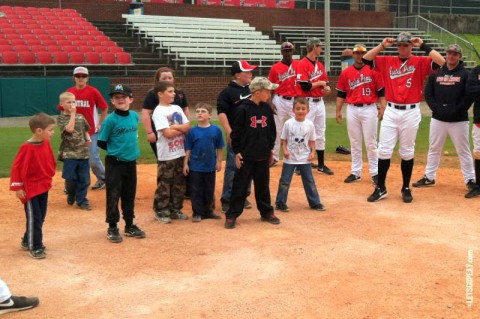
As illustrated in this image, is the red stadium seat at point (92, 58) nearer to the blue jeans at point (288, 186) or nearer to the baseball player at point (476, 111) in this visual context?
the blue jeans at point (288, 186)

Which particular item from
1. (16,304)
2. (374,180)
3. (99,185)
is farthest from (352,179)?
(16,304)

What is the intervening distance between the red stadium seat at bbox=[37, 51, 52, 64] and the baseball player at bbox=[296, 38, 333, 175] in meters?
14.3

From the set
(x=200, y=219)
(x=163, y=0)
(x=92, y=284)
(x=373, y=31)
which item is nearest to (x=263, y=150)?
(x=200, y=219)

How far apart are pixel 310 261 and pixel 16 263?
2.80 metres

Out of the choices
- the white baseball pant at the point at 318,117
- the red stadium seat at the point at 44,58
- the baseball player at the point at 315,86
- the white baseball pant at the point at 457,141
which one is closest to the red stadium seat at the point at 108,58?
the red stadium seat at the point at 44,58

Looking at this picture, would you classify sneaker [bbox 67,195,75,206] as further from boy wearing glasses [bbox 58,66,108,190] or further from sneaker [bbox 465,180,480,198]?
sneaker [bbox 465,180,480,198]

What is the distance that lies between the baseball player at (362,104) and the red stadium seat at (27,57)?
607 inches

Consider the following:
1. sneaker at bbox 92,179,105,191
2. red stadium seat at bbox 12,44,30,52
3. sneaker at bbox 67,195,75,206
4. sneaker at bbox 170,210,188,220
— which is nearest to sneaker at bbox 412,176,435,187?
sneaker at bbox 170,210,188,220

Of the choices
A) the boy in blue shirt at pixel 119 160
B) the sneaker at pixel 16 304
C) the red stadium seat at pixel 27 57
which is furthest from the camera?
the red stadium seat at pixel 27 57

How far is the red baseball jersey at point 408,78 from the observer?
7.84 m

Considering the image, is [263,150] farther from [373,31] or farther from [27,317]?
[373,31]

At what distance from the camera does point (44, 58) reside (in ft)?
70.8

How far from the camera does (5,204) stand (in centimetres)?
792

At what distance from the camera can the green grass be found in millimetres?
11414
